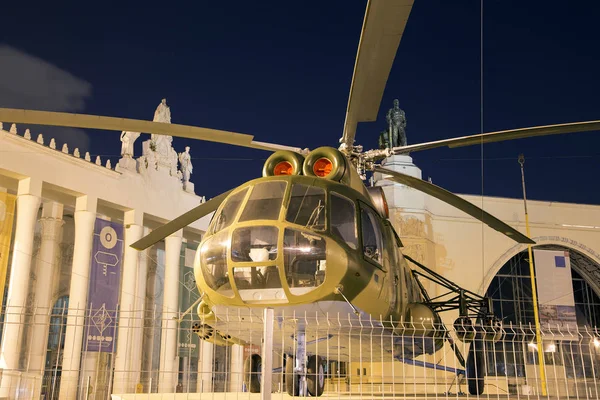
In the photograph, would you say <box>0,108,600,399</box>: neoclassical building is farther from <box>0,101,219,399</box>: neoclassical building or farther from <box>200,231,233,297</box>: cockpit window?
<box>200,231,233,297</box>: cockpit window

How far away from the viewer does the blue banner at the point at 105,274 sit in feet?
68.1

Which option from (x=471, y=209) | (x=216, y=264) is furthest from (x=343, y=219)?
(x=471, y=209)

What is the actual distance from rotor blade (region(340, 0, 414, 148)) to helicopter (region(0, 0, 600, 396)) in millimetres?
13

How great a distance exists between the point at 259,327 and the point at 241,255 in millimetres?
1179

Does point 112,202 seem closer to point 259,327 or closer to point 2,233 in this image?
point 2,233

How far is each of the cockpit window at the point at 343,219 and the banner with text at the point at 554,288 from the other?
21666mm

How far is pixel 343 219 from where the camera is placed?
281 inches

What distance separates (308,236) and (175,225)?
2520 millimetres

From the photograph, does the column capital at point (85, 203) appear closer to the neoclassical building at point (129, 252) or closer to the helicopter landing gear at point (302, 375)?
the neoclassical building at point (129, 252)

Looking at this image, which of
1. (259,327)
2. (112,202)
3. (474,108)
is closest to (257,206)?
(259,327)

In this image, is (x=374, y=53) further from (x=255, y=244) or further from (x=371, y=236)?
(x=255, y=244)

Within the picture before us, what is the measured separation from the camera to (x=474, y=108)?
4972cm

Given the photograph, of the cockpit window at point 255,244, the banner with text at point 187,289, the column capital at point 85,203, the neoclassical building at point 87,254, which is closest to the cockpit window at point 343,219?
the cockpit window at point 255,244

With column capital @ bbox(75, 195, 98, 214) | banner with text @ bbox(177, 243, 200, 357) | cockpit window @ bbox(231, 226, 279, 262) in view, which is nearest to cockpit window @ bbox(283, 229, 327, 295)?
cockpit window @ bbox(231, 226, 279, 262)
